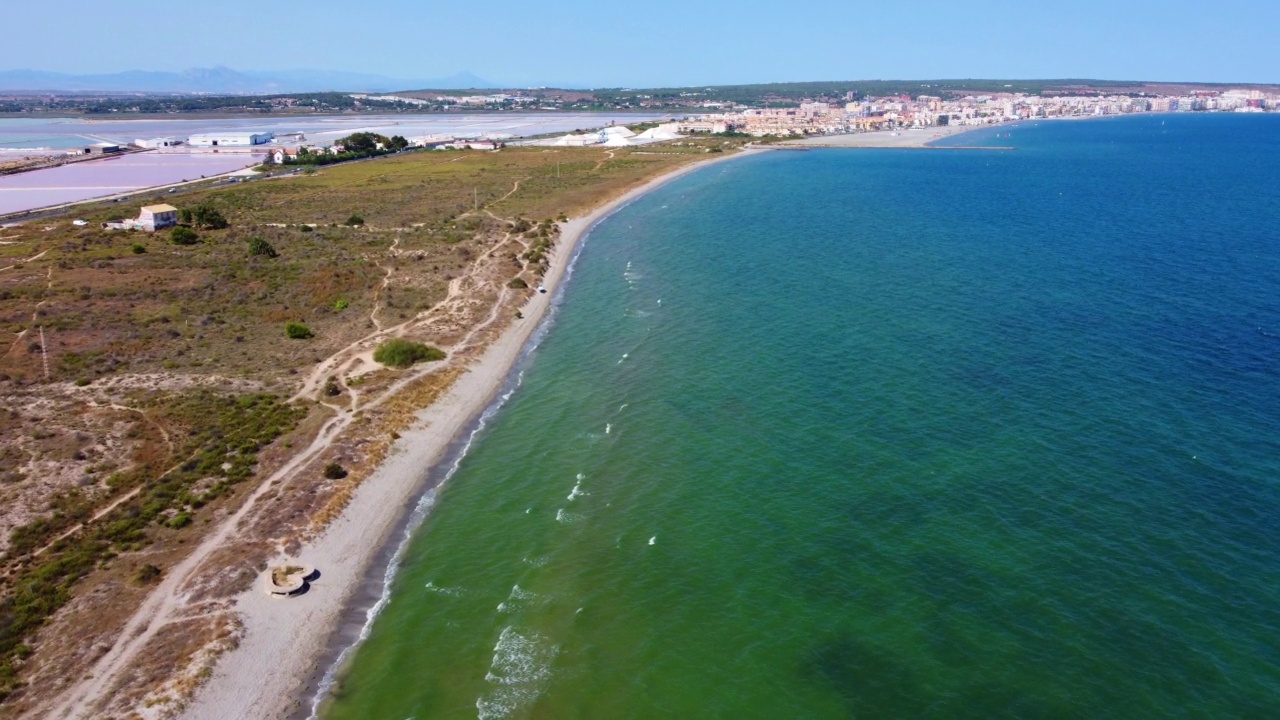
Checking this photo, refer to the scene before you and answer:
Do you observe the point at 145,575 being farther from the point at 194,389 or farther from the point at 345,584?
the point at 194,389

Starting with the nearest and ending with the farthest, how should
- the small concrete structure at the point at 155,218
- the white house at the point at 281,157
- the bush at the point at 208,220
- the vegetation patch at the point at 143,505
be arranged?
the vegetation patch at the point at 143,505 → the small concrete structure at the point at 155,218 → the bush at the point at 208,220 → the white house at the point at 281,157

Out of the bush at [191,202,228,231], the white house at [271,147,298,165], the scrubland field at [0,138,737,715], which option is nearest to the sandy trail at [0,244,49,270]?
the scrubland field at [0,138,737,715]

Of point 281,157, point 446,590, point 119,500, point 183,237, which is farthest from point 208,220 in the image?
point 446,590

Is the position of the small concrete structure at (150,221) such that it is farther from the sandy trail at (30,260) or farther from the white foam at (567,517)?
the white foam at (567,517)

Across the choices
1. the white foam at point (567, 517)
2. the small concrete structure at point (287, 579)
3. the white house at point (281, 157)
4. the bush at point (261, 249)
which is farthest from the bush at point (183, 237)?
the white house at point (281, 157)

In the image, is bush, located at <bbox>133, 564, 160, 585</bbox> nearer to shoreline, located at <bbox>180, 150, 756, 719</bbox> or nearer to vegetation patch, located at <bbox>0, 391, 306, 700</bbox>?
vegetation patch, located at <bbox>0, 391, 306, 700</bbox>

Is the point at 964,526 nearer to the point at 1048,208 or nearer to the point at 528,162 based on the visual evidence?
the point at 1048,208

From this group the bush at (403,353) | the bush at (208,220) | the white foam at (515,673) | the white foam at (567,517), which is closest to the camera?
the white foam at (515,673)
